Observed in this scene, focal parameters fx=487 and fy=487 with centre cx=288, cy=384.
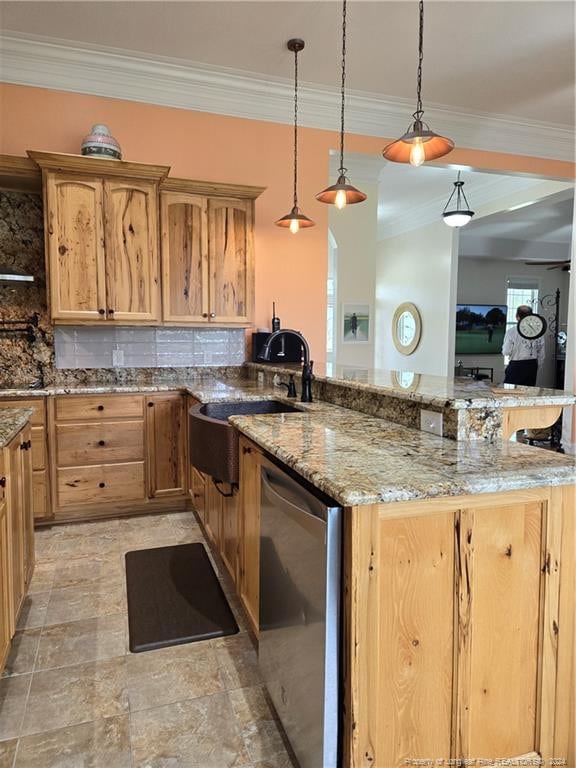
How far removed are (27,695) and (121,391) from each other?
1.89m

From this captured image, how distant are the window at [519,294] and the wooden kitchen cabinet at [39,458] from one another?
8.81 m

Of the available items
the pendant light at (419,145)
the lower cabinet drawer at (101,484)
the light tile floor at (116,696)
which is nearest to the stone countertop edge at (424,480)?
the light tile floor at (116,696)

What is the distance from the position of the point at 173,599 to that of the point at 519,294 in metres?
9.42

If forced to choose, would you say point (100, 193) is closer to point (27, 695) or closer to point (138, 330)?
point (138, 330)

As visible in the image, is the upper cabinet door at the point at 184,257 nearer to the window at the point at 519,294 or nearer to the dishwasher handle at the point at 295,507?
the dishwasher handle at the point at 295,507

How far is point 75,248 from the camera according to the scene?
10.8ft

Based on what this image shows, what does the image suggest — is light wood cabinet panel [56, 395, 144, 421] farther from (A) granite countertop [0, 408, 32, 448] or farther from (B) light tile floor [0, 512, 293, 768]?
(B) light tile floor [0, 512, 293, 768]

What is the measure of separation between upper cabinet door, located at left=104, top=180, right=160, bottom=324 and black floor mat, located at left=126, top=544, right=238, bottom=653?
1644mm

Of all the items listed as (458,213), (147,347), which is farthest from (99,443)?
(458,213)

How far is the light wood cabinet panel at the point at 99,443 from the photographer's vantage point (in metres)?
3.23

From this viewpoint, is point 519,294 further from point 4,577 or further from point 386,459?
point 4,577

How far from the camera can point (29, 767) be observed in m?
1.46

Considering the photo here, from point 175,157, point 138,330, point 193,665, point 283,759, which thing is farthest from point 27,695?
point 175,157

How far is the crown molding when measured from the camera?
333 centimetres
